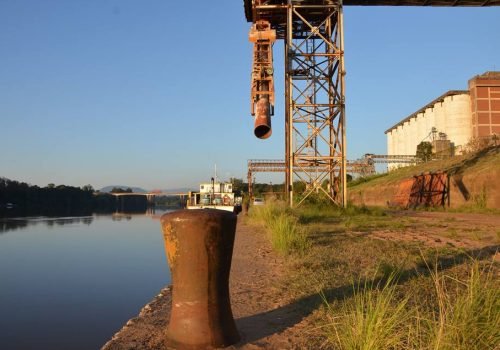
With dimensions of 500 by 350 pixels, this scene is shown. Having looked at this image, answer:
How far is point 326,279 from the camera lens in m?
6.72

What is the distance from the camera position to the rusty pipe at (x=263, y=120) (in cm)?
1390

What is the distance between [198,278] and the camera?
171 inches

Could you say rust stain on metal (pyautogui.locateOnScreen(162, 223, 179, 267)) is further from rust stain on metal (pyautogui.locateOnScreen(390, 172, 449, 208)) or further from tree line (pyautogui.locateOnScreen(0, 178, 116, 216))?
tree line (pyautogui.locateOnScreen(0, 178, 116, 216))

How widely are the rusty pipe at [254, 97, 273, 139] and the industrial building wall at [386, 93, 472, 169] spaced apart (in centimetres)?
5161

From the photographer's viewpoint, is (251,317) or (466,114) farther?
(466,114)

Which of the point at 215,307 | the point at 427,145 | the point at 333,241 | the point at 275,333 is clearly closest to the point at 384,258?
the point at 333,241

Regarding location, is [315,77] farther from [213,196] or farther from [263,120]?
[213,196]

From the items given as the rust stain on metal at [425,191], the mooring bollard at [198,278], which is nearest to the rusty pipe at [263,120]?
the mooring bollard at [198,278]

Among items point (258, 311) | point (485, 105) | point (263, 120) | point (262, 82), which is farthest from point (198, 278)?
point (485, 105)

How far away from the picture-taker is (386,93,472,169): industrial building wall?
195ft

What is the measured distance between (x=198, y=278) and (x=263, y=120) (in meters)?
9.95

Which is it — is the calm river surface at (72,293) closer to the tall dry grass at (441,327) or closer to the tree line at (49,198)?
the tall dry grass at (441,327)

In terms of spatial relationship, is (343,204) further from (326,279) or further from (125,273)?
(326,279)

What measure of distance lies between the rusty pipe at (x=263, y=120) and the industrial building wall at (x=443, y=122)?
169 ft
